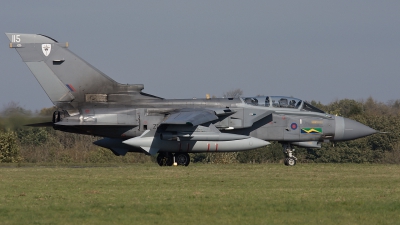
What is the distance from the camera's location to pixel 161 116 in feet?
81.9

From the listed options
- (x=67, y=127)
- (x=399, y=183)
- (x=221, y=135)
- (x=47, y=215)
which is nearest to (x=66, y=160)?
(x=67, y=127)

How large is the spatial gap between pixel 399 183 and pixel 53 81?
1325 centimetres

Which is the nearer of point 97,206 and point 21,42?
point 97,206

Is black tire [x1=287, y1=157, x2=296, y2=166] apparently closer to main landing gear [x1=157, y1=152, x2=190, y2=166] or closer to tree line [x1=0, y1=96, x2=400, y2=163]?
main landing gear [x1=157, y1=152, x2=190, y2=166]

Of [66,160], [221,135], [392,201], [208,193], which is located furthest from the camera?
[66,160]

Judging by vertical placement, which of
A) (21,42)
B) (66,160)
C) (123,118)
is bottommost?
(66,160)

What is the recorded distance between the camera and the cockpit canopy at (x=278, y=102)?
83.0ft

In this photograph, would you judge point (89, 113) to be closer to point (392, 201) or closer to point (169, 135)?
point (169, 135)

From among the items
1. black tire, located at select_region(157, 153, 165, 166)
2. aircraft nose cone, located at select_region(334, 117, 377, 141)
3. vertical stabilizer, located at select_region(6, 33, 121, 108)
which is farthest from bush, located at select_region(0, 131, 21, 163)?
aircraft nose cone, located at select_region(334, 117, 377, 141)

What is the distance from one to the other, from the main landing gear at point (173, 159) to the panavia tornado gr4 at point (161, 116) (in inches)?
1.5

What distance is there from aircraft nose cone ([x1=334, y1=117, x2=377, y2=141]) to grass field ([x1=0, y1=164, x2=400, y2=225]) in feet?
22.6

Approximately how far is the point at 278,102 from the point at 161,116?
4389 mm

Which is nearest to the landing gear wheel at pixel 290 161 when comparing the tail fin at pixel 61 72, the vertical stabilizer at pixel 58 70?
the tail fin at pixel 61 72

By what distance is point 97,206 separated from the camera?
473 inches
